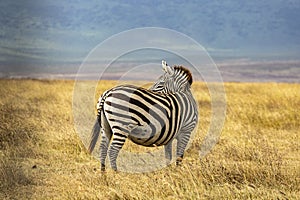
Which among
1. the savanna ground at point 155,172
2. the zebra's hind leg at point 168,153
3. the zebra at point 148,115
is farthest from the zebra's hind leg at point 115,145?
the zebra's hind leg at point 168,153

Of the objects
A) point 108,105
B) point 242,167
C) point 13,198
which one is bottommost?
point 13,198

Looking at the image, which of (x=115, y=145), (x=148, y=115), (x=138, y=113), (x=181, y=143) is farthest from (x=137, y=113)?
(x=181, y=143)

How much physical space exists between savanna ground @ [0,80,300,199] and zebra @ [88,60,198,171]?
14.7 inches

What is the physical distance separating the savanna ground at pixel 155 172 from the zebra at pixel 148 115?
37cm

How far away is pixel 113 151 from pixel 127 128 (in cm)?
33

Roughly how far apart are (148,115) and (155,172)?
790 mm

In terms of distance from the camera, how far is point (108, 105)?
6.72 meters

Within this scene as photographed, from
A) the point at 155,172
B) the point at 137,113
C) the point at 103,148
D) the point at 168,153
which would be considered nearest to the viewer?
the point at 137,113

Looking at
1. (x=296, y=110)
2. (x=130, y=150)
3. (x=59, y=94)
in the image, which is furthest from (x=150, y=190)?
(x=59, y=94)

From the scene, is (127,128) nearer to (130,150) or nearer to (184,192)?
(184,192)

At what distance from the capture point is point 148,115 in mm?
6738

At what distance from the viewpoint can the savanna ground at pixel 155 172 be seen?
18.8 feet

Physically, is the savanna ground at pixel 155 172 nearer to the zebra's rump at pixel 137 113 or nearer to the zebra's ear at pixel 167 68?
the zebra's rump at pixel 137 113

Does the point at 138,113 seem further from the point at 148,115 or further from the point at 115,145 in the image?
the point at 115,145
